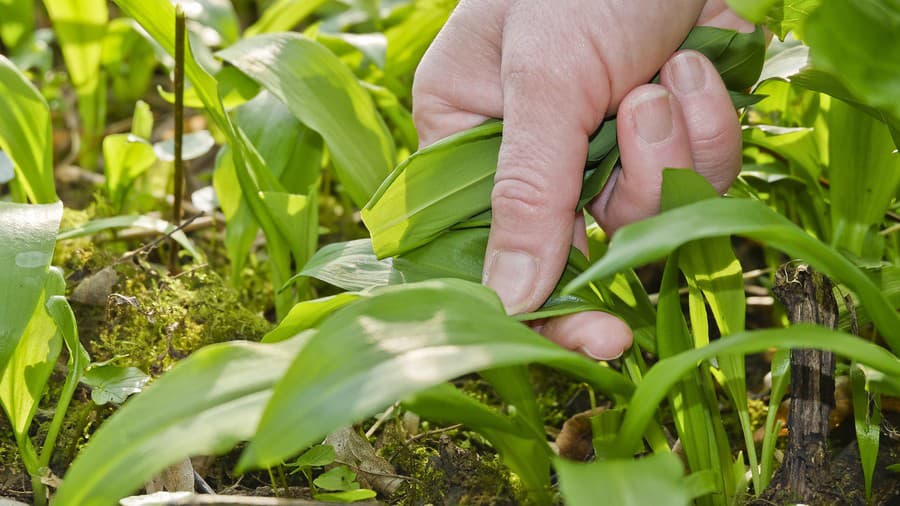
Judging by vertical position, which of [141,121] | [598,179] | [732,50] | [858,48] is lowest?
[141,121]

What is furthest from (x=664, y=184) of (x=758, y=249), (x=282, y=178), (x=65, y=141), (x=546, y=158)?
(x=65, y=141)

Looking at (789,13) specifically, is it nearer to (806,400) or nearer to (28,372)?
(806,400)

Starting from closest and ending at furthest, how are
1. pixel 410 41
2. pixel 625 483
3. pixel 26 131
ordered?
1. pixel 625 483
2. pixel 26 131
3. pixel 410 41

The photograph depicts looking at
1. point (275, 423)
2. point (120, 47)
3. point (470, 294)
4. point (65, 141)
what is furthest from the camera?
point (65, 141)

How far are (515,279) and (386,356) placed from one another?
1.12 ft

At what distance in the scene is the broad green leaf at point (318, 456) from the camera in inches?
35.6

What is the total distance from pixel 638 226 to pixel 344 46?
1276mm

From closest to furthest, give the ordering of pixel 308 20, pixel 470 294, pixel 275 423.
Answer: pixel 275 423
pixel 470 294
pixel 308 20

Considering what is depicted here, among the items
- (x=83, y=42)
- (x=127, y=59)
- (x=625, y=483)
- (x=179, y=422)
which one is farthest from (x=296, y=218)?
(x=127, y=59)

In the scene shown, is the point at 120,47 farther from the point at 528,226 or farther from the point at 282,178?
the point at 528,226

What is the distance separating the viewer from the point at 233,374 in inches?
25.7

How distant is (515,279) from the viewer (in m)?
0.94

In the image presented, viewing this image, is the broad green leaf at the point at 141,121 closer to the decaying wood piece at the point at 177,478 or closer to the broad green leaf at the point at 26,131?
the broad green leaf at the point at 26,131

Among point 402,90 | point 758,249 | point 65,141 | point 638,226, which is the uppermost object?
point 638,226
